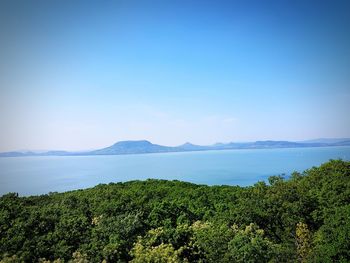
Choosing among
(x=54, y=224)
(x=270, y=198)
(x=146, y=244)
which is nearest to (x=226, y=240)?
(x=146, y=244)

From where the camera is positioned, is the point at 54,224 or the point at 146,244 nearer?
the point at 146,244

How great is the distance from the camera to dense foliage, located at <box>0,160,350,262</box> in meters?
13.3

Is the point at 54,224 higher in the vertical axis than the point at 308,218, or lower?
higher

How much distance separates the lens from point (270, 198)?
21516 millimetres

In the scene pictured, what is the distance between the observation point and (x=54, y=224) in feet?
54.2

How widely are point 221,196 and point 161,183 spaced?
12363 mm

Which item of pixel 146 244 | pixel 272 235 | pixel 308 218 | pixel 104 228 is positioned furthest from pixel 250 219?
pixel 104 228

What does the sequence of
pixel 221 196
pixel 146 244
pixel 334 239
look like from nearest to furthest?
pixel 334 239, pixel 146 244, pixel 221 196

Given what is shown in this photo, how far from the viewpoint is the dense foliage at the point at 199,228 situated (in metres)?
13.3

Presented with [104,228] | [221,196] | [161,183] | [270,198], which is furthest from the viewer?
[161,183]

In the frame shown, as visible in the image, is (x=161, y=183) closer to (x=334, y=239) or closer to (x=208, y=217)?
(x=208, y=217)

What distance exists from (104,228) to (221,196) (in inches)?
534

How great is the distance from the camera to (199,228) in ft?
55.9

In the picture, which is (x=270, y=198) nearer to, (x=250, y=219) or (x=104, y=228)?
(x=250, y=219)
